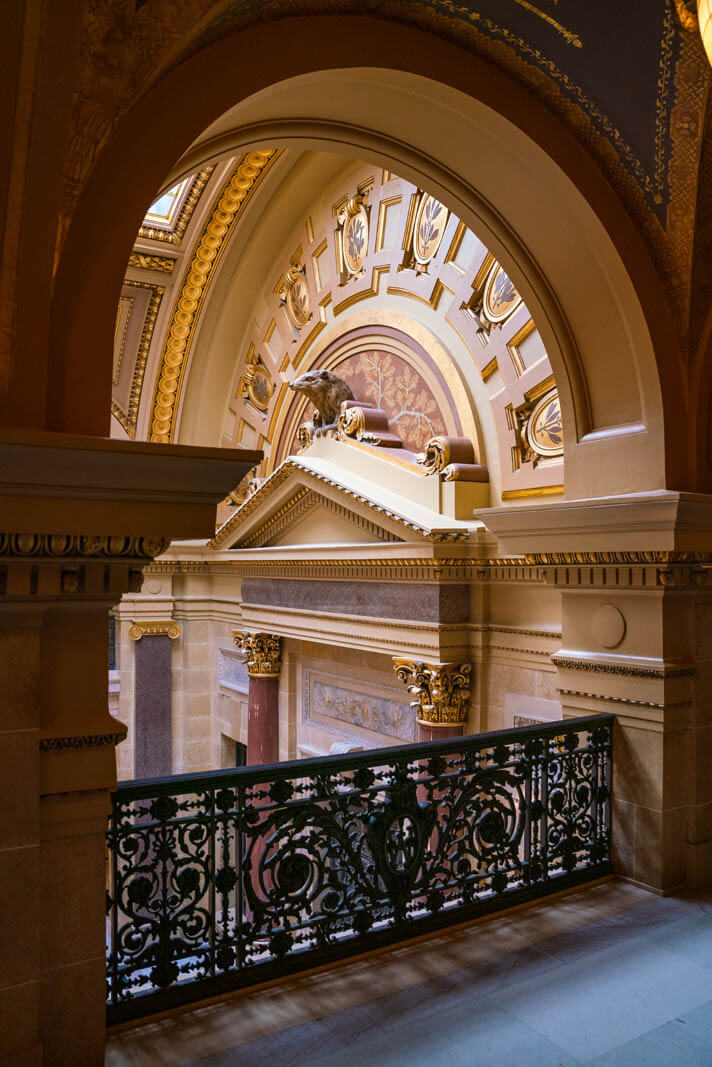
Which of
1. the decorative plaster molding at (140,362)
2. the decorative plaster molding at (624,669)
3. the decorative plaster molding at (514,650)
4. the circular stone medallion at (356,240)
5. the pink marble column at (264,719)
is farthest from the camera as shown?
the decorative plaster molding at (140,362)

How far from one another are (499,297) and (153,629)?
6.59 metres

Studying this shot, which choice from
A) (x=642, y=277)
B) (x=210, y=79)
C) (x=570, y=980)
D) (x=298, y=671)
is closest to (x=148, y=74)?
(x=210, y=79)

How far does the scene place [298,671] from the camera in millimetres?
9188

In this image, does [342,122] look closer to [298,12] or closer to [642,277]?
[298,12]

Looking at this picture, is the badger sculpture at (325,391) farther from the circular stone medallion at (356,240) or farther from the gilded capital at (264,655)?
the gilded capital at (264,655)

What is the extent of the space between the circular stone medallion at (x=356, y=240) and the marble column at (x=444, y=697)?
13.1 feet

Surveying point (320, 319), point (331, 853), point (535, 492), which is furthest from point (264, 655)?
point (331, 853)

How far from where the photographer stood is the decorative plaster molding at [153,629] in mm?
10969

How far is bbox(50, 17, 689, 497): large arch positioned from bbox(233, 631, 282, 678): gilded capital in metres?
5.52

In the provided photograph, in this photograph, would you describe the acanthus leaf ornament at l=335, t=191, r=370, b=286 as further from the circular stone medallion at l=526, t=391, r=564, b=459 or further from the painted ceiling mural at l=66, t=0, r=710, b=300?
the painted ceiling mural at l=66, t=0, r=710, b=300

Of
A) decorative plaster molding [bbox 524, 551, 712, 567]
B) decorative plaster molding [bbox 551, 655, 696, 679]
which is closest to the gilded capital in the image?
decorative plaster molding [bbox 551, 655, 696, 679]

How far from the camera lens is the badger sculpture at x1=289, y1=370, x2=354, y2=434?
8.17 metres

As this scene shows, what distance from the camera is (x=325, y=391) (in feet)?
27.0

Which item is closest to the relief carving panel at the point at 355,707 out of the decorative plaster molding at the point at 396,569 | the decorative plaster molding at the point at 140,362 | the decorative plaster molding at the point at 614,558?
the decorative plaster molding at the point at 396,569
